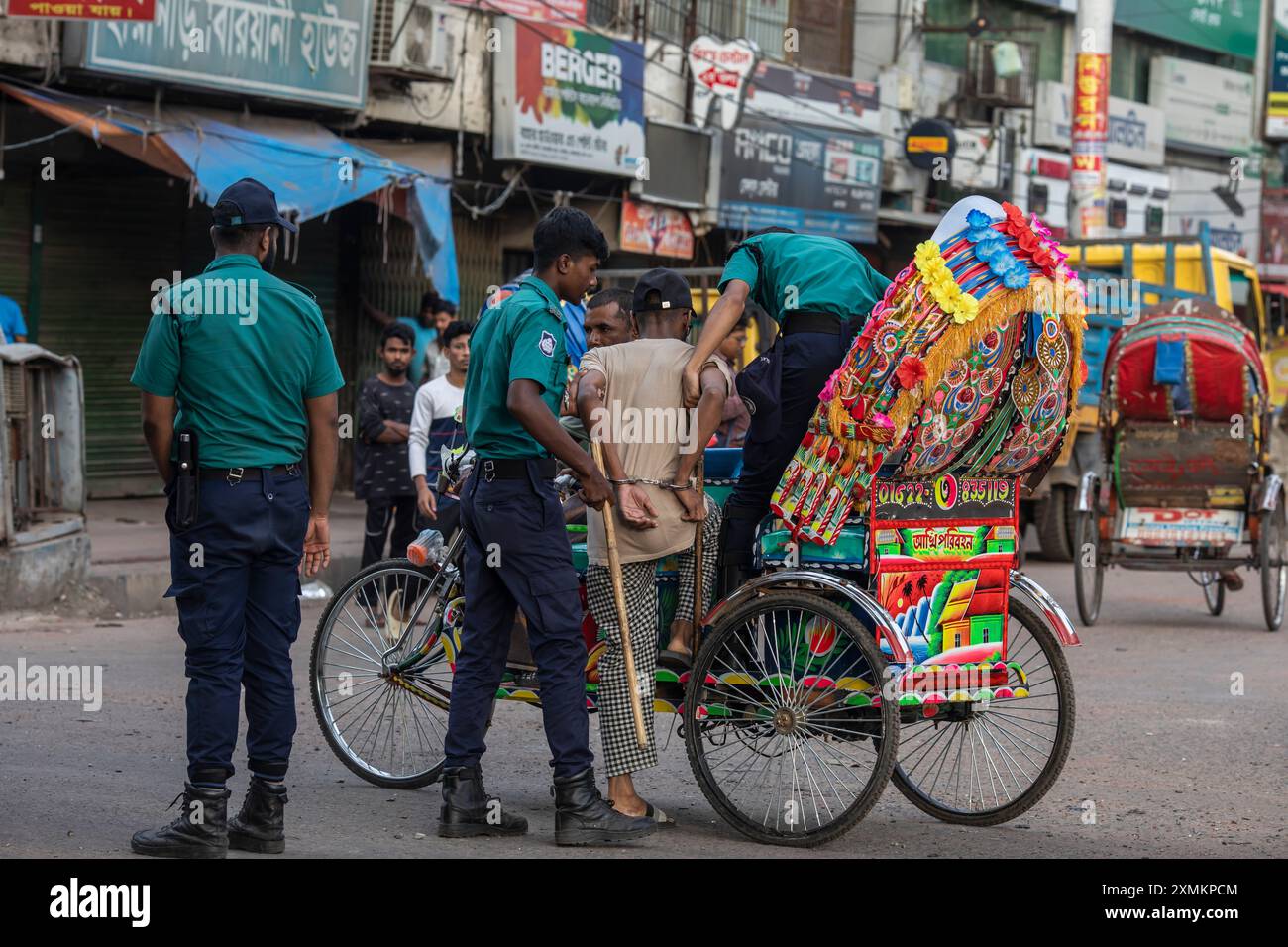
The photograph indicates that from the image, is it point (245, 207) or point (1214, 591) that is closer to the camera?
point (245, 207)

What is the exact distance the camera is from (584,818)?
5.49 metres

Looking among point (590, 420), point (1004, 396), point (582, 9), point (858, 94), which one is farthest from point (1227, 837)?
point (858, 94)

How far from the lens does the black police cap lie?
525 cm

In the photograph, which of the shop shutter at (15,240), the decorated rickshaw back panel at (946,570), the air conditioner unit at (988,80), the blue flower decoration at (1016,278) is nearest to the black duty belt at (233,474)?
the decorated rickshaw back panel at (946,570)

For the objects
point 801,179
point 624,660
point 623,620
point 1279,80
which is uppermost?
point 1279,80

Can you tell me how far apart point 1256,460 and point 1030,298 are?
685cm

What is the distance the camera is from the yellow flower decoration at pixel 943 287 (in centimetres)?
553

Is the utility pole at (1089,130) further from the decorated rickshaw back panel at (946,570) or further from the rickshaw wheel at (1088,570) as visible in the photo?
the decorated rickshaw back panel at (946,570)

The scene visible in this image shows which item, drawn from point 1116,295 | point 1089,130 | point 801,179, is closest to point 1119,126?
Answer: point 1089,130

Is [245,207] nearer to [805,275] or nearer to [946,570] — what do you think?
[805,275]

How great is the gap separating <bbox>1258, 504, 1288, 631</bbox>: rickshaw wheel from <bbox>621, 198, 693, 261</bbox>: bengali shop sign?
31.1 ft

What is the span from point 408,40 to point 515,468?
468 inches

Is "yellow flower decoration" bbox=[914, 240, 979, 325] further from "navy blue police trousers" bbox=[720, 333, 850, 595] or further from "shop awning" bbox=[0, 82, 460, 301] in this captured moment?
"shop awning" bbox=[0, 82, 460, 301]

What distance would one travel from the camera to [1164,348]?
11.9 metres
